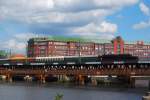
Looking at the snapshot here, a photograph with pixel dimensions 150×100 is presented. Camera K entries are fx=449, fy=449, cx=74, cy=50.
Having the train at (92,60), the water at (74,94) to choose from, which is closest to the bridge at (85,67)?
the train at (92,60)

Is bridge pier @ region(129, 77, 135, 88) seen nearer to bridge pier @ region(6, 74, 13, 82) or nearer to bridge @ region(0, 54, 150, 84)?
bridge @ region(0, 54, 150, 84)

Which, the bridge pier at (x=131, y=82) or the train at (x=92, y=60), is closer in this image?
the bridge pier at (x=131, y=82)

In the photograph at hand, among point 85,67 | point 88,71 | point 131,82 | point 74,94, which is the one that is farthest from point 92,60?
point 74,94

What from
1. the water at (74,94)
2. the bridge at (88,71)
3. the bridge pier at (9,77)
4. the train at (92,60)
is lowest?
the water at (74,94)

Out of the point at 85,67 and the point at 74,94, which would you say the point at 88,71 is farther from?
the point at 74,94

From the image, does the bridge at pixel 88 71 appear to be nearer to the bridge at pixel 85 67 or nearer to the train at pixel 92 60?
the bridge at pixel 85 67

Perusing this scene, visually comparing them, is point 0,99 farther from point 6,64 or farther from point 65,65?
point 6,64

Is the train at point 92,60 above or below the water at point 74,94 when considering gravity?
above

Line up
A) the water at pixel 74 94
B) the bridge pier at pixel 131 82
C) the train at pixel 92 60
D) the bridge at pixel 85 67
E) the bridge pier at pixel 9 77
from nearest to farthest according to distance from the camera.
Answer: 1. the water at pixel 74 94
2. the bridge pier at pixel 131 82
3. the bridge at pixel 85 67
4. the train at pixel 92 60
5. the bridge pier at pixel 9 77

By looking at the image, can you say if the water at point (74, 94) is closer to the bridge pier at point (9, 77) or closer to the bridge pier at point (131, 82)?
the bridge pier at point (131, 82)

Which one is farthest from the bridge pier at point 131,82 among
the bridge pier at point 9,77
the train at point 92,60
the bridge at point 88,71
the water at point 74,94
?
the bridge pier at point 9,77

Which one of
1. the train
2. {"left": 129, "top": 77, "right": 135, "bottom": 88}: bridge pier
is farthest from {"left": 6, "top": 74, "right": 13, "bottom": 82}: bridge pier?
{"left": 129, "top": 77, "right": 135, "bottom": 88}: bridge pier

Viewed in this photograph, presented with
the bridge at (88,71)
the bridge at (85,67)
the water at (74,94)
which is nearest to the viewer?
the water at (74,94)

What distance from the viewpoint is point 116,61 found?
139375 millimetres
